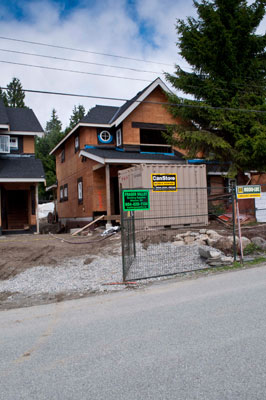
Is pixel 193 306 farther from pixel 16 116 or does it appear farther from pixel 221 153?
pixel 16 116

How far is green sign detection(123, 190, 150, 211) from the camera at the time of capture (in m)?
7.86

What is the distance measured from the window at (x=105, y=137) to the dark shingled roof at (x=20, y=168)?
405 centimetres

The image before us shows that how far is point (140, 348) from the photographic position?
405 centimetres

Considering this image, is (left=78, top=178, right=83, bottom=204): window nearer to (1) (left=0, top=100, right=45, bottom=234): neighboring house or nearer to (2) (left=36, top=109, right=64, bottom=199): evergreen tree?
(1) (left=0, top=100, right=45, bottom=234): neighboring house

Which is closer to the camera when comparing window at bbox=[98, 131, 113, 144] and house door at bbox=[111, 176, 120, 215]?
window at bbox=[98, 131, 113, 144]

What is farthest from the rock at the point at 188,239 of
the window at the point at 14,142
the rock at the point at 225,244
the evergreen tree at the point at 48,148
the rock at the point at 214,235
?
the evergreen tree at the point at 48,148

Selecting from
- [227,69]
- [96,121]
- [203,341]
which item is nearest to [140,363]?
[203,341]

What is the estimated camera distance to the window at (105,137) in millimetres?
20922

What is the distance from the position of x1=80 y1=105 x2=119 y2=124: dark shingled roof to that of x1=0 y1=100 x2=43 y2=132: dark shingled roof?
314cm

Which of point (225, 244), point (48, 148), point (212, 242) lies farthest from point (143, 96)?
point (48, 148)

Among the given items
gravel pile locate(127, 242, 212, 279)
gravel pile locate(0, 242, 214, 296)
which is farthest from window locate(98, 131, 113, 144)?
gravel pile locate(0, 242, 214, 296)

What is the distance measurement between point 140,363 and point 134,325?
1328mm

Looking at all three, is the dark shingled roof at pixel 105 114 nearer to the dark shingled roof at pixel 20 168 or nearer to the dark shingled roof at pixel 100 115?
the dark shingled roof at pixel 100 115

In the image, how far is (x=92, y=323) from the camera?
205 inches
